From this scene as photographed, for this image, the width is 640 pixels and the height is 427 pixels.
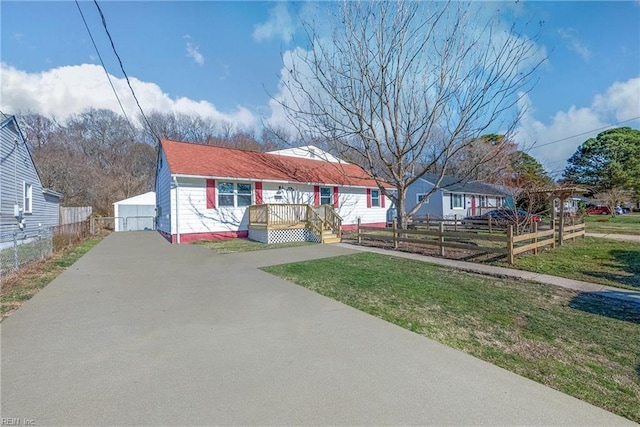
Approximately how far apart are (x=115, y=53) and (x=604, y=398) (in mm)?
10871

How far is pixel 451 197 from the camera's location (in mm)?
27297

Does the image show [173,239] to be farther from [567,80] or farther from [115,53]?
[567,80]

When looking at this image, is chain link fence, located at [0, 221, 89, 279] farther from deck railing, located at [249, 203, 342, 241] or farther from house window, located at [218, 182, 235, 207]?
deck railing, located at [249, 203, 342, 241]

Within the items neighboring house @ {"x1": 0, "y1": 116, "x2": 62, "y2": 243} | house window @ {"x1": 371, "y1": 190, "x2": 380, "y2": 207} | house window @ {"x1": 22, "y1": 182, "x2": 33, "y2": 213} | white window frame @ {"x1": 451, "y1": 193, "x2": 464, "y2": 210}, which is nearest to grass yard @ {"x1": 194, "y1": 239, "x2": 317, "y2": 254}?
neighboring house @ {"x1": 0, "y1": 116, "x2": 62, "y2": 243}

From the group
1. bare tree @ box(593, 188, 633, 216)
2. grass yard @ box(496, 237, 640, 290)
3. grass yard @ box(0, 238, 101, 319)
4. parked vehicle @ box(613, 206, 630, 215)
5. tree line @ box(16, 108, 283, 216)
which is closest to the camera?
grass yard @ box(0, 238, 101, 319)

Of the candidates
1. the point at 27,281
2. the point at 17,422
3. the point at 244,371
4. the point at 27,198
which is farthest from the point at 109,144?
the point at 244,371

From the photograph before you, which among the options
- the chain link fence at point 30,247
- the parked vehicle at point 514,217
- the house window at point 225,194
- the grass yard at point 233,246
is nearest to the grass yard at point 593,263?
the parked vehicle at point 514,217

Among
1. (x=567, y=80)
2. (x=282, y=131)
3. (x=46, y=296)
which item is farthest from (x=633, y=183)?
(x=46, y=296)

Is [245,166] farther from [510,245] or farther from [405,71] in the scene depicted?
[510,245]

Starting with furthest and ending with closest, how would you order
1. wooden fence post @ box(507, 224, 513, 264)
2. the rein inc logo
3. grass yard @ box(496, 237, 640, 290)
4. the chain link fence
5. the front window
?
the front window → wooden fence post @ box(507, 224, 513, 264) → the chain link fence → grass yard @ box(496, 237, 640, 290) → the rein inc logo

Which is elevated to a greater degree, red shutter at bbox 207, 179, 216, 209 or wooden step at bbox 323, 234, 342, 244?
red shutter at bbox 207, 179, 216, 209

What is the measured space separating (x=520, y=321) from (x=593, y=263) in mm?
6008

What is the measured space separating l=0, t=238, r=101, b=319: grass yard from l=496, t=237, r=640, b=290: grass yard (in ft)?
34.3

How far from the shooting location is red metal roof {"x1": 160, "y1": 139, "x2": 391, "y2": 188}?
14133 mm
